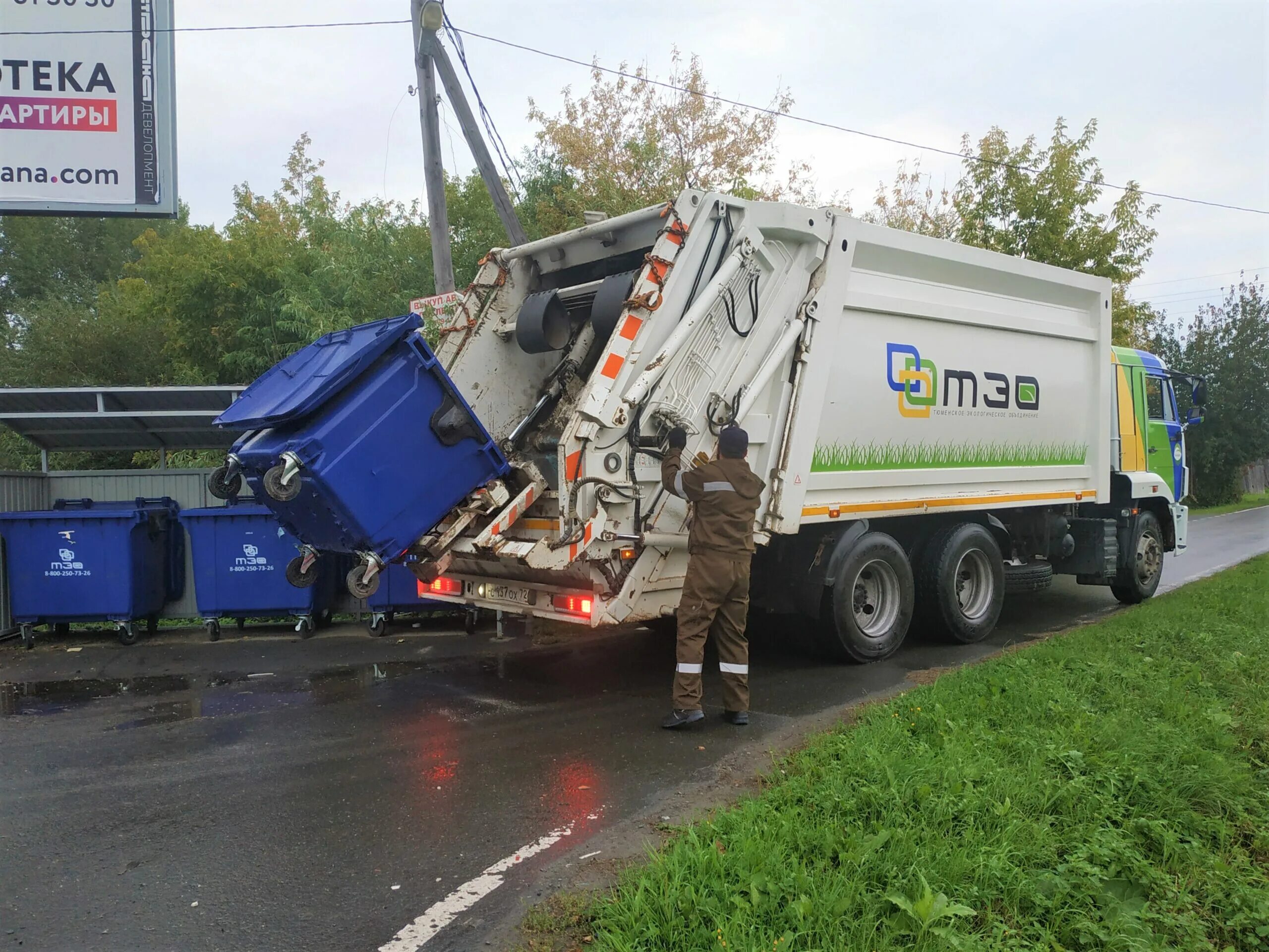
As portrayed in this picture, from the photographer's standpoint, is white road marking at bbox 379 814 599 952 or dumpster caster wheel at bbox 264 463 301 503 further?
dumpster caster wheel at bbox 264 463 301 503

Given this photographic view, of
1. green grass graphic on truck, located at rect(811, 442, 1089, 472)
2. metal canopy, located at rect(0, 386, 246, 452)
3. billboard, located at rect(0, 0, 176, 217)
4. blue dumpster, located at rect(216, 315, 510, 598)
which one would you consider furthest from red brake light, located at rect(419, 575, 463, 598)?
billboard, located at rect(0, 0, 176, 217)

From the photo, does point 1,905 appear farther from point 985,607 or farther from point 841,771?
point 985,607

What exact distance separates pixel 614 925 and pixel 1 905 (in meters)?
2.11

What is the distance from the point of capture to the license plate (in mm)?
5477

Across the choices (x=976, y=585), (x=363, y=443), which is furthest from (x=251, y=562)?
(x=976, y=585)

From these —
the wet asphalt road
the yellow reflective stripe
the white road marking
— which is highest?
the yellow reflective stripe

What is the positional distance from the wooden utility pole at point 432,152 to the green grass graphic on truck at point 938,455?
5.00m

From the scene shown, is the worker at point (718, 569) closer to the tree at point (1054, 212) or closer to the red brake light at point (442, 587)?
the red brake light at point (442, 587)

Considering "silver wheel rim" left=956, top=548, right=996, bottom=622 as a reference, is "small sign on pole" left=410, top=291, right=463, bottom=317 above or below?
above

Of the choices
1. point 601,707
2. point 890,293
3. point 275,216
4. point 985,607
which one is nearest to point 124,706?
point 601,707

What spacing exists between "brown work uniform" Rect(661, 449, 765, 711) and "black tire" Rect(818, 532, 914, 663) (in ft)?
4.40

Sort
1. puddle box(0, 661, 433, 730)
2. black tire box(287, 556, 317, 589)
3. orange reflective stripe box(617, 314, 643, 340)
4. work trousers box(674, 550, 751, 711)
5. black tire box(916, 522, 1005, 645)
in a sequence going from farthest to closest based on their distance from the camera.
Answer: black tire box(916, 522, 1005, 645), puddle box(0, 661, 433, 730), black tire box(287, 556, 317, 589), orange reflective stripe box(617, 314, 643, 340), work trousers box(674, 550, 751, 711)

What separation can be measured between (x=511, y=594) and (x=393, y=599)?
2.73 m

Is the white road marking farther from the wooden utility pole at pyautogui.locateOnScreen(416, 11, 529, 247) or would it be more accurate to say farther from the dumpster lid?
the wooden utility pole at pyautogui.locateOnScreen(416, 11, 529, 247)
